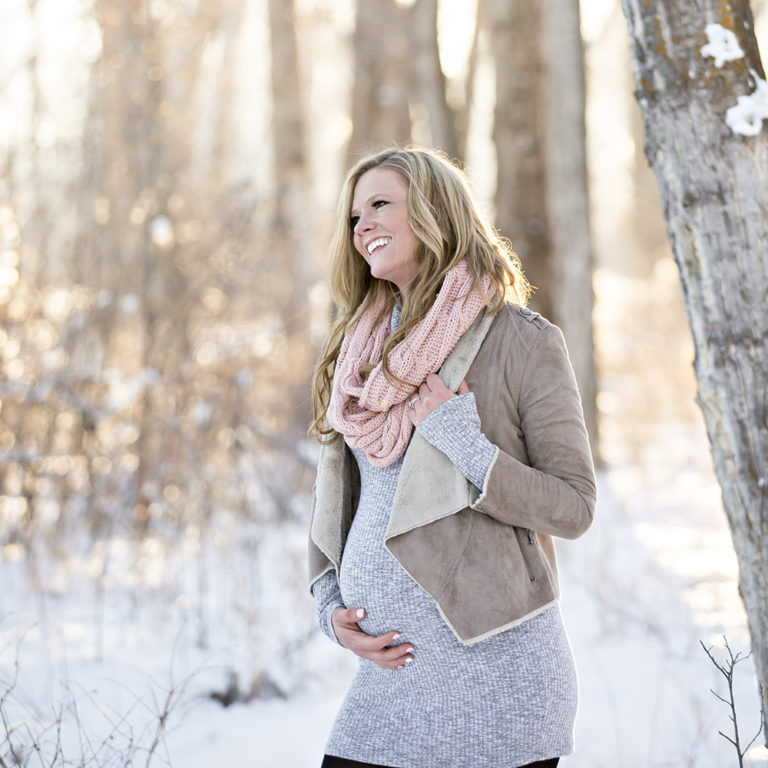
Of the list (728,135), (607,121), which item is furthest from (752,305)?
(607,121)

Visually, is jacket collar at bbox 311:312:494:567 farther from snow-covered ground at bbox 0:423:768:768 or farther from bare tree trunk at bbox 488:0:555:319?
bare tree trunk at bbox 488:0:555:319

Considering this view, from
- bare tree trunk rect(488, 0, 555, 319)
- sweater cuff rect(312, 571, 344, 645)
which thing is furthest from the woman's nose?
bare tree trunk rect(488, 0, 555, 319)

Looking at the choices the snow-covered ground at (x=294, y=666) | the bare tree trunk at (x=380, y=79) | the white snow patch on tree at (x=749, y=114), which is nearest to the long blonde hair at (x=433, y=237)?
the white snow patch on tree at (x=749, y=114)

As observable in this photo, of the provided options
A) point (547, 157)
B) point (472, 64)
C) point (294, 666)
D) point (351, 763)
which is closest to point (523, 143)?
point (547, 157)

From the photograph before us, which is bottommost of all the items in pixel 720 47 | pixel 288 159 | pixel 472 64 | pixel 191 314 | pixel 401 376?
pixel 401 376

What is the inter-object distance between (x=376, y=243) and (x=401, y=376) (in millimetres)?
403

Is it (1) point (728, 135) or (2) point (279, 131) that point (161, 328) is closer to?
(1) point (728, 135)

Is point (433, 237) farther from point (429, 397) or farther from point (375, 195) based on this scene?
point (429, 397)

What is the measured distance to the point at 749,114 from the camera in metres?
2.38

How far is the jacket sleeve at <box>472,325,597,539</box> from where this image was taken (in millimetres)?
1962

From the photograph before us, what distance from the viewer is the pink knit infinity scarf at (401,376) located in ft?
6.93

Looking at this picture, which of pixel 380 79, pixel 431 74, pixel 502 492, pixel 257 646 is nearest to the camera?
pixel 502 492

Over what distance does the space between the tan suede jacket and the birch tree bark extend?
59 centimetres

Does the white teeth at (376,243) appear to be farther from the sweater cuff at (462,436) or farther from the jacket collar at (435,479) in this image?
the sweater cuff at (462,436)
